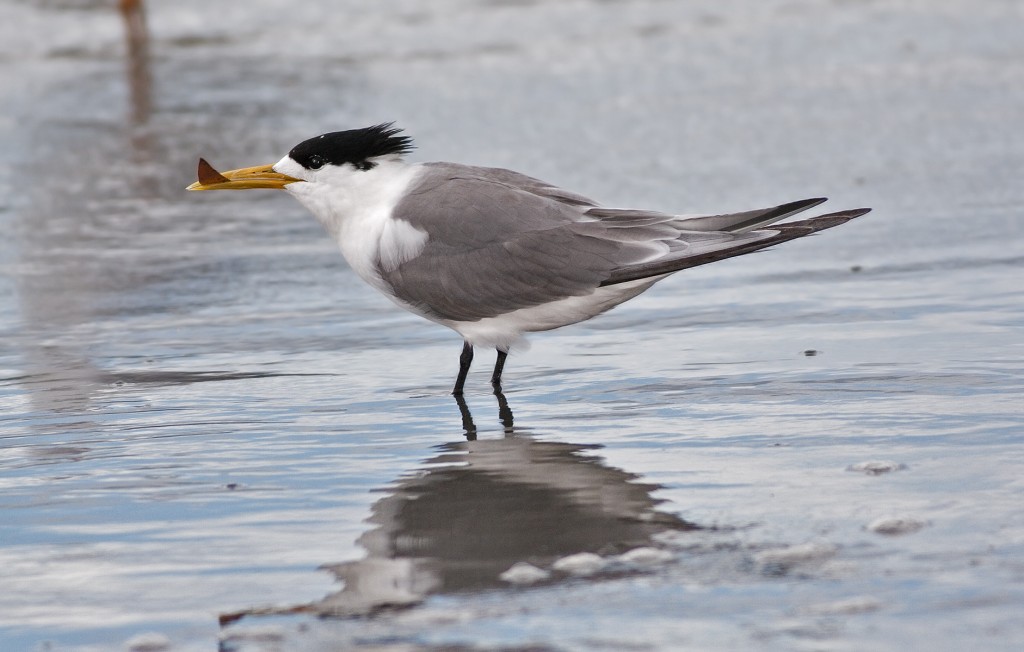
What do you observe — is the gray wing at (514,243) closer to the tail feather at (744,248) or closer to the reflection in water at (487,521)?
the tail feather at (744,248)

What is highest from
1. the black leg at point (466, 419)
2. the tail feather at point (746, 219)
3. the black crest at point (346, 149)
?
the black crest at point (346, 149)

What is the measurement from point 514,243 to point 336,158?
71 cm

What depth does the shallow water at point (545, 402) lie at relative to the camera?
315 centimetres

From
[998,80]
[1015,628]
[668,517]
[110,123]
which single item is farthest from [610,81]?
[1015,628]

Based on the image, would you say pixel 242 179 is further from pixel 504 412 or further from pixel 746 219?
pixel 746 219

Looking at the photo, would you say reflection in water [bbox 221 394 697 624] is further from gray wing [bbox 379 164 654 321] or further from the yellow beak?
the yellow beak

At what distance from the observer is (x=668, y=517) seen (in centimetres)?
364

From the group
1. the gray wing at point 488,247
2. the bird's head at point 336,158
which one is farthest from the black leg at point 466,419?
the bird's head at point 336,158

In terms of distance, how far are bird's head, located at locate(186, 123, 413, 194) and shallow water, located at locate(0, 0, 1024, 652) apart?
0.67 meters

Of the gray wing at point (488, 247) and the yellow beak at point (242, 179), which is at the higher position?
the yellow beak at point (242, 179)

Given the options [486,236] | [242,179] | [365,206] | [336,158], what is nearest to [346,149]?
[336,158]

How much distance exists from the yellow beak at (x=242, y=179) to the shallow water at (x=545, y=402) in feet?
2.13

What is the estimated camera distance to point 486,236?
16.3ft

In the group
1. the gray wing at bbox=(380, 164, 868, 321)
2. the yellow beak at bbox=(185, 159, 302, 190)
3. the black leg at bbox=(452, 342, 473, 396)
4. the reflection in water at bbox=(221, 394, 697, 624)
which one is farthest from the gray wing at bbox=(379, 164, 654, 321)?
the reflection in water at bbox=(221, 394, 697, 624)
